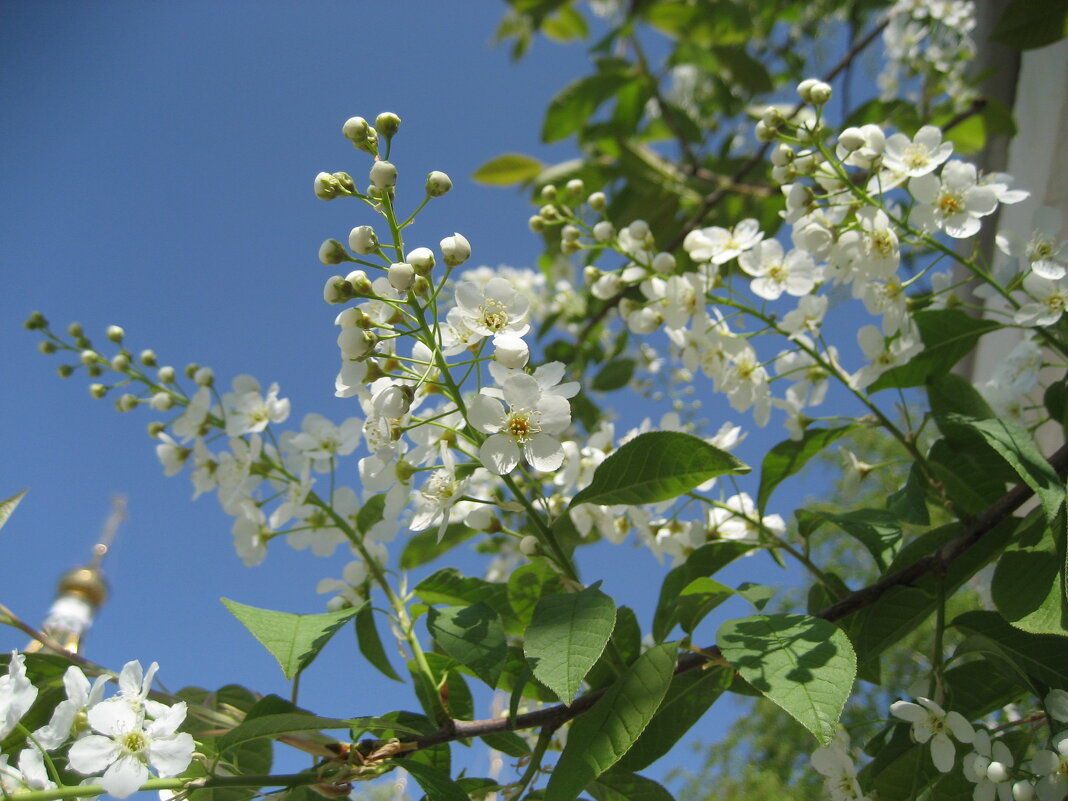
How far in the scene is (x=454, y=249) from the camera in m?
0.97

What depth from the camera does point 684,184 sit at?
8.51ft

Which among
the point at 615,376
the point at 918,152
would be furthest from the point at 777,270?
the point at 615,376

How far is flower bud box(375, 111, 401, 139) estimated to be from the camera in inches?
38.3

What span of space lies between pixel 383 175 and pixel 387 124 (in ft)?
0.31

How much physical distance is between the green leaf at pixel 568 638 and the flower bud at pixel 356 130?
59 cm

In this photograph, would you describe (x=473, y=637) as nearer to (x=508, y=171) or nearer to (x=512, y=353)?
(x=512, y=353)

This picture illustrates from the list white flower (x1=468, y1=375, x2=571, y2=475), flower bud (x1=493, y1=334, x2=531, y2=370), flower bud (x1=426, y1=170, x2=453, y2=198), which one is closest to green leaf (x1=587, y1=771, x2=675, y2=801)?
white flower (x1=468, y1=375, x2=571, y2=475)

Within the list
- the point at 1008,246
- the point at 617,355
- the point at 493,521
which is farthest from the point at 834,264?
the point at 617,355

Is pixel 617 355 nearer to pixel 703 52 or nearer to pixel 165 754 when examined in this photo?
pixel 703 52

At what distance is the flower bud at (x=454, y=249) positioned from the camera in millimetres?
966

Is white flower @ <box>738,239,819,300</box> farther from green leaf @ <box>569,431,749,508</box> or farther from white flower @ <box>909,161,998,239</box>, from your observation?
green leaf @ <box>569,431,749,508</box>

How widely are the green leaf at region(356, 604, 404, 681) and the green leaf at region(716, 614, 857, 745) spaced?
509 mm

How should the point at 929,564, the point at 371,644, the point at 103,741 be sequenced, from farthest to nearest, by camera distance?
the point at 371,644 < the point at 929,564 < the point at 103,741

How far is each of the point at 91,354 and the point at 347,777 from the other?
1.00 m
